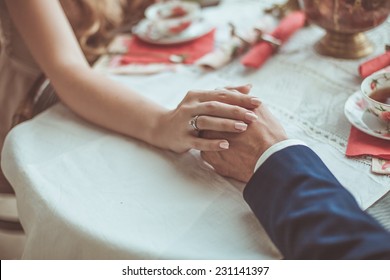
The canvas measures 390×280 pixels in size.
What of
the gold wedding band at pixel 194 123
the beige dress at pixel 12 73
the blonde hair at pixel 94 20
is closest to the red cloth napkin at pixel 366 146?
the gold wedding band at pixel 194 123

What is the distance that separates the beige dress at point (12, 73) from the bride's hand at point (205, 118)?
1.98ft

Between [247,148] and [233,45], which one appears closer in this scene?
[247,148]

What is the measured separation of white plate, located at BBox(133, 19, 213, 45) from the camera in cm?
128

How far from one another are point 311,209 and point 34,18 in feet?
2.43

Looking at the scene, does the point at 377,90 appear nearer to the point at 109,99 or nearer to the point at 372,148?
the point at 372,148

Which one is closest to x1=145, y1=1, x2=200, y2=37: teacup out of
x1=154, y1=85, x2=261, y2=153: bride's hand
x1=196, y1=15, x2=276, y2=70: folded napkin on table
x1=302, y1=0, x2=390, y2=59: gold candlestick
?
x1=196, y1=15, x2=276, y2=70: folded napkin on table

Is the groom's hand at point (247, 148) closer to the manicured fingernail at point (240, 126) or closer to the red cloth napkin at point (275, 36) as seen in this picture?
the manicured fingernail at point (240, 126)

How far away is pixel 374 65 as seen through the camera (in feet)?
3.41

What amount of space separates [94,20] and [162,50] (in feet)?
0.77

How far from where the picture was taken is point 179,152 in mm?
905

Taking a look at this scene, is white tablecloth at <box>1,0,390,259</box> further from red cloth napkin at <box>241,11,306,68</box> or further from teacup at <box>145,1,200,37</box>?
teacup at <box>145,1,200,37</box>

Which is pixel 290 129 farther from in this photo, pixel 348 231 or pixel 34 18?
pixel 34 18

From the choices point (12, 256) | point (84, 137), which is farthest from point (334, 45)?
point (12, 256)

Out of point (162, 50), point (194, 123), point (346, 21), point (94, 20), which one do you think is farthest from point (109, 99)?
point (346, 21)
